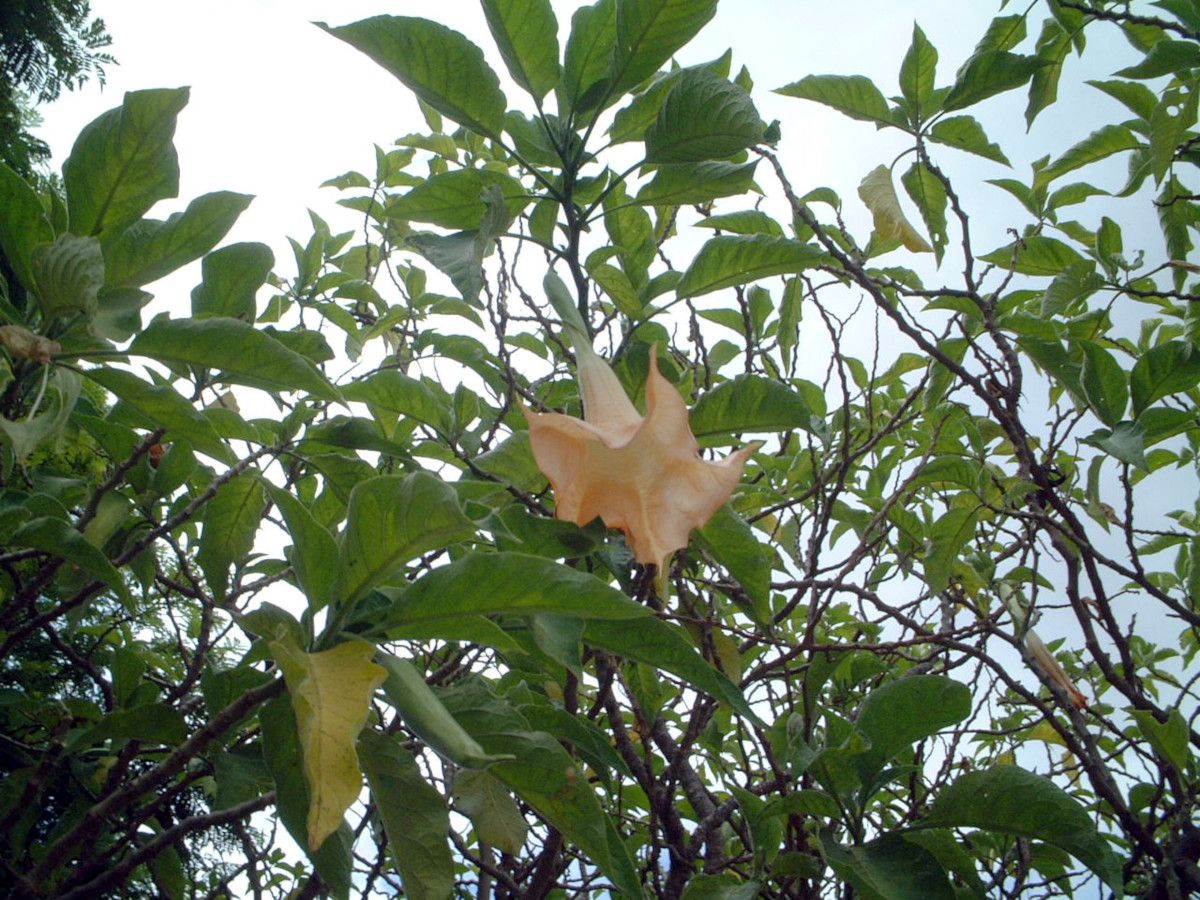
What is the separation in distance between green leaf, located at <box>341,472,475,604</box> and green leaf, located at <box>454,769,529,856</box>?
0.45 m

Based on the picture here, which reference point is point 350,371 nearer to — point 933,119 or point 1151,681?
point 933,119

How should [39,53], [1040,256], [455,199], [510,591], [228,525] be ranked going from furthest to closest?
1. [39,53]
2. [1040,256]
3. [228,525]
4. [455,199]
5. [510,591]

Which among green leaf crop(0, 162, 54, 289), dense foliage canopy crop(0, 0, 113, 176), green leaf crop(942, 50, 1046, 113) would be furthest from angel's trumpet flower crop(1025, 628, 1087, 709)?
dense foliage canopy crop(0, 0, 113, 176)

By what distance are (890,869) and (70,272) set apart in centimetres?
132

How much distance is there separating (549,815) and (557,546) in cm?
34

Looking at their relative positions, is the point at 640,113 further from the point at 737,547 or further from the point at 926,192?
the point at 926,192

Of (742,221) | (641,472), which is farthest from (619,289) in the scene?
(641,472)

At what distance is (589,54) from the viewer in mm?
1324

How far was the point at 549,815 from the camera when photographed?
1101 millimetres

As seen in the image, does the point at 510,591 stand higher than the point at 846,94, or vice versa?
the point at 846,94

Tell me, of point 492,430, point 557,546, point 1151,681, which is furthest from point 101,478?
point 1151,681

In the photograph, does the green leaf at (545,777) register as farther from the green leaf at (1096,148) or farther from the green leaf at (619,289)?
the green leaf at (1096,148)

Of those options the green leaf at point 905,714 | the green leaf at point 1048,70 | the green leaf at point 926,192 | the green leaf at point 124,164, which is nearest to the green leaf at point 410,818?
the green leaf at point 905,714

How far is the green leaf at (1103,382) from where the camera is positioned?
1.63m
